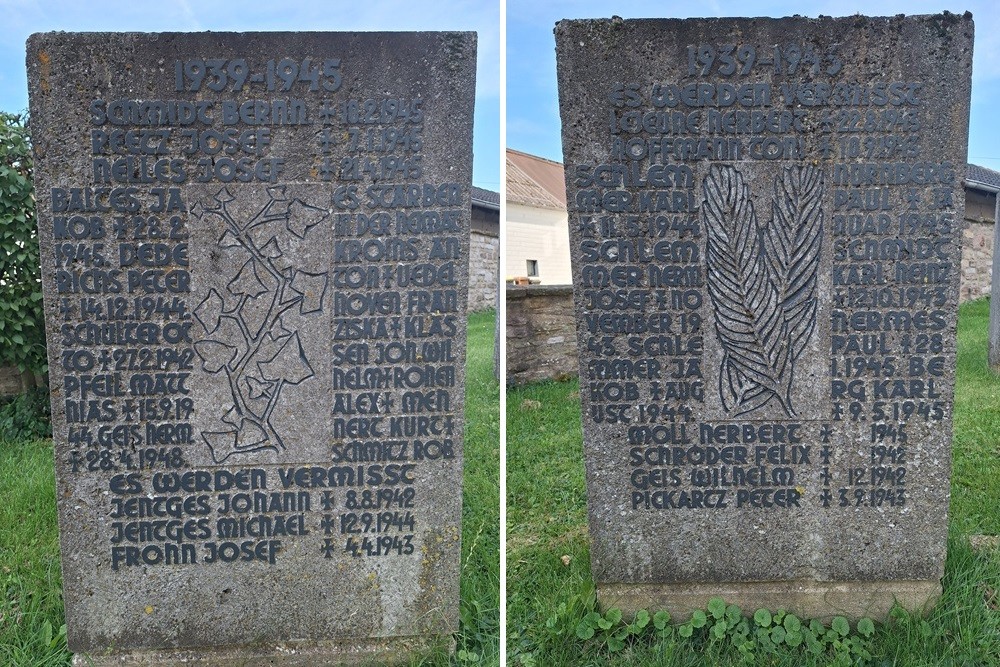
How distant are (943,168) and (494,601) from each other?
2.67 m

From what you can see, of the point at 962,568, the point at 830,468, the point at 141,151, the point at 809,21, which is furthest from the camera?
the point at 962,568

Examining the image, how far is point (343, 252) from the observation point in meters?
2.88

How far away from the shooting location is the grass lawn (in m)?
3.09

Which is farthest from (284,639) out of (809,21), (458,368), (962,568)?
(809,21)

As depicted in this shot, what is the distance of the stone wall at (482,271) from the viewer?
19.5m

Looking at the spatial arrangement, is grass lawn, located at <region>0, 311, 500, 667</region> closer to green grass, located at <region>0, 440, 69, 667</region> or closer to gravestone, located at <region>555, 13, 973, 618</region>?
green grass, located at <region>0, 440, 69, 667</region>

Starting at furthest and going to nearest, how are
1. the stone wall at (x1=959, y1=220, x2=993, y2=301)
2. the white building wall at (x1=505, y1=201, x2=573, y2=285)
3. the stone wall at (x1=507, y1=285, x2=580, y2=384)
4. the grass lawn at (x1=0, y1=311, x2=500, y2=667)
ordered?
the white building wall at (x1=505, y1=201, x2=573, y2=285) → the stone wall at (x1=959, y1=220, x2=993, y2=301) → the stone wall at (x1=507, y1=285, x2=580, y2=384) → the grass lawn at (x1=0, y1=311, x2=500, y2=667)

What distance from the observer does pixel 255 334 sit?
2.87 m

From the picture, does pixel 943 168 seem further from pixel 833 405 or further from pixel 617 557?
pixel 617 557

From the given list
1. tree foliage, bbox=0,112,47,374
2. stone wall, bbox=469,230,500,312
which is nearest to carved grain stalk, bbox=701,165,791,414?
tree foliage, bbox=0,112,47,374

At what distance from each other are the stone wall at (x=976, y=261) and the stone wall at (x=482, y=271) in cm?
1043

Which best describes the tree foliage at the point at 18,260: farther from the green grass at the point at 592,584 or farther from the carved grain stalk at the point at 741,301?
the carved grain stalk at the point at 741,301

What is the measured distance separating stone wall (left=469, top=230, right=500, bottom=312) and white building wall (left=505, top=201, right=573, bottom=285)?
96.8 inches

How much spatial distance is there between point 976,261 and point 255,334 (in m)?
15.7
